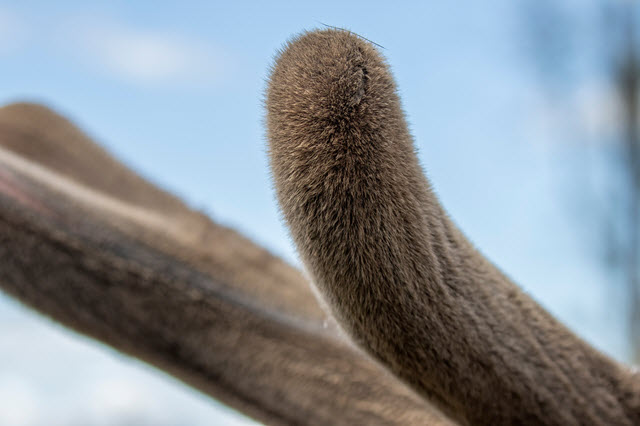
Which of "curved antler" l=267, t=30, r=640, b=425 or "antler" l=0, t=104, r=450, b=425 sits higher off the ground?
"curved antler" l=267, t=30, r=640, b=425

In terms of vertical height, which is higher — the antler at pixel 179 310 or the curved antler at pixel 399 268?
the curved antler at pixel 399 268

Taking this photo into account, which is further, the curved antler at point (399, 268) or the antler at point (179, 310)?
the antler at point (179, 310)

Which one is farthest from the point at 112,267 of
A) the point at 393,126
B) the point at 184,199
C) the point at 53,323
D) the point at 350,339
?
the point at 393,126

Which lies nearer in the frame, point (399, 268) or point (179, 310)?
point (399, 268)

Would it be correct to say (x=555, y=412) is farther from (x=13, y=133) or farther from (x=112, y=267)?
(x=13, y=133)
